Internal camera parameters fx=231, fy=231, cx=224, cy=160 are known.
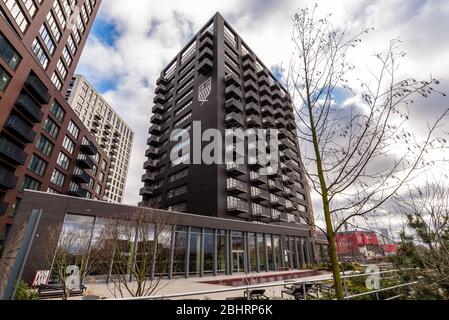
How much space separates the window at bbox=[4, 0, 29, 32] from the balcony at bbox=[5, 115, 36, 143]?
10.9 meters

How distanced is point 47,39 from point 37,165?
1745 cm

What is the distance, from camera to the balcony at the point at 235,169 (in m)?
33.6

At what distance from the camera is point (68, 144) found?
38344 mm

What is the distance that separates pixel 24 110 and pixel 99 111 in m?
51.9

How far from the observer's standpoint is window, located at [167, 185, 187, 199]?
37.2 meters

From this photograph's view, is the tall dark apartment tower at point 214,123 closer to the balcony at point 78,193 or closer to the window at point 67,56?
the balcony at point 78,193

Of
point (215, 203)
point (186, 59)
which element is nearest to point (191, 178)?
point (215, 203)

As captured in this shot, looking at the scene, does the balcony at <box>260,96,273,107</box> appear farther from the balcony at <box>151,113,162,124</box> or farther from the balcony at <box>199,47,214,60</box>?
the balcony at <box>151,113,162,124</box>

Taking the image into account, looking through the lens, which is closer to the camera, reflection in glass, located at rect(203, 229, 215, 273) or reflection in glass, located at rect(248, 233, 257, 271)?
reflection in glass, located at rect(203, 229, 215, 273)

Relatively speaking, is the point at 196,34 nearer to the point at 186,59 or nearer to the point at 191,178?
the point at 186,59

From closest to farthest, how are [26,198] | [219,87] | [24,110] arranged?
[26,198]
[24,110]
[219,87]

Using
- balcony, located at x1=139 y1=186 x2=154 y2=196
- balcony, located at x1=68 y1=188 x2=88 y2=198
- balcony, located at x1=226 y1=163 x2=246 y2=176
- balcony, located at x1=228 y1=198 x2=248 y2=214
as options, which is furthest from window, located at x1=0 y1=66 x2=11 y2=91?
balcony, located at x1=228 y1=198 x2=248 y2=214

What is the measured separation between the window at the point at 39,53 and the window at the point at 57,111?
5155 millimetres
